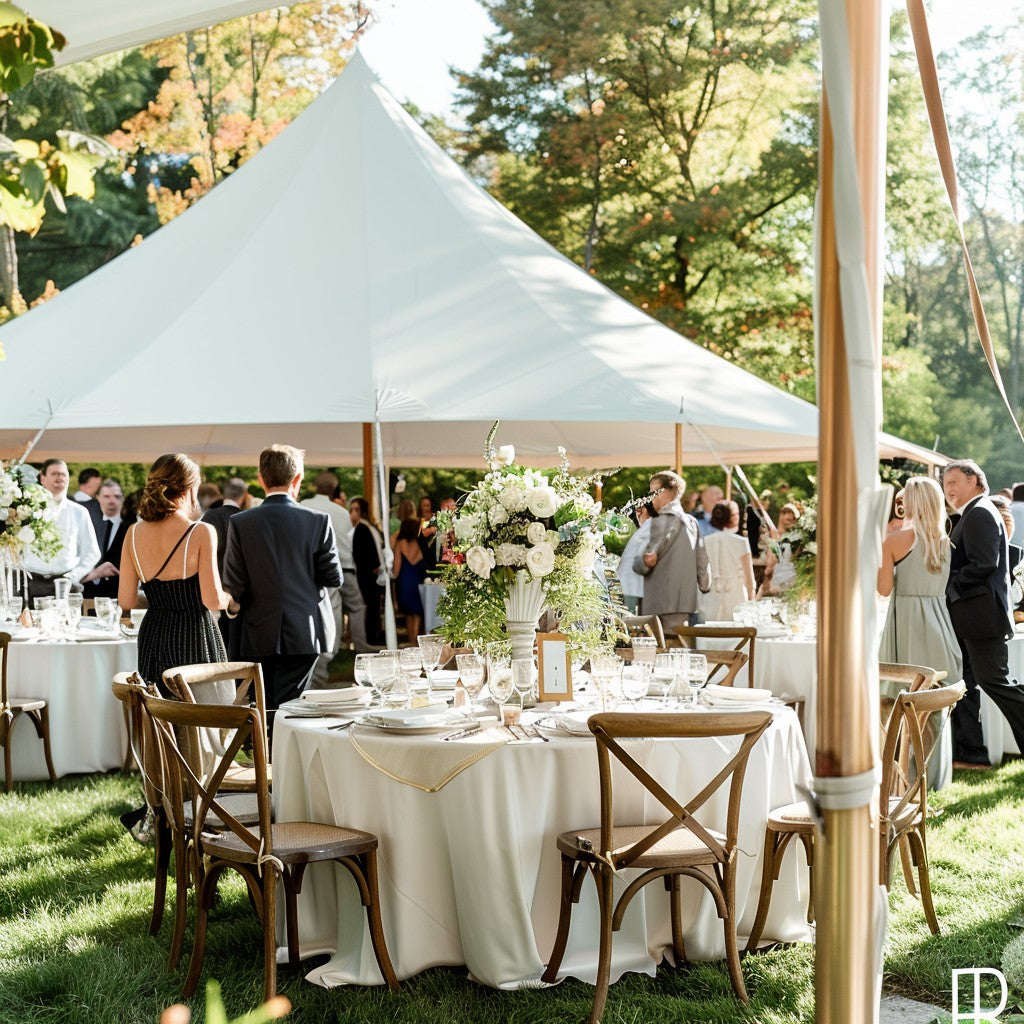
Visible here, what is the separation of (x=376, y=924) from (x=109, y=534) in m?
7.20

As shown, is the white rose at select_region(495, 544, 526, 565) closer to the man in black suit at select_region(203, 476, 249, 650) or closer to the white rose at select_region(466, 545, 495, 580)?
the white rose at select_region(466, 545, 495, 580)

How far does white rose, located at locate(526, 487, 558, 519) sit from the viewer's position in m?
4.43

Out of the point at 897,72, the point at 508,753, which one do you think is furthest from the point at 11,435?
the point at 897,72

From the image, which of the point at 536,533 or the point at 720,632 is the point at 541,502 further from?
the point at 720,632

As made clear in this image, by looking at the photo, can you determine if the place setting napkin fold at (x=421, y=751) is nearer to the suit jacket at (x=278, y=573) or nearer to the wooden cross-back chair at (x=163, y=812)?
the wooden cross-back chair at (x=163, y=812)

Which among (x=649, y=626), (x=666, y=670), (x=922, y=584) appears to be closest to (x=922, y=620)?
(x=922, y=584)

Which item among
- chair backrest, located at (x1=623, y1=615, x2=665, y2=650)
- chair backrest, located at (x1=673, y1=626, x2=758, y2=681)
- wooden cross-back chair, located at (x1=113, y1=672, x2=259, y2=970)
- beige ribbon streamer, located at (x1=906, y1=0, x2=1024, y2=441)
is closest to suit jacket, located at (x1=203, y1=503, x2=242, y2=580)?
chair backrest, located at (x1=623, y1=615, x2=665, y2=650)

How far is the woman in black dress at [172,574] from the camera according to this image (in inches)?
208

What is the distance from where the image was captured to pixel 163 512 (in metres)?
5.27

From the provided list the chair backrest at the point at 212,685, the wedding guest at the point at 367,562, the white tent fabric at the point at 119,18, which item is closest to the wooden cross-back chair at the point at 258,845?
the chair backrest at the point at 212,685

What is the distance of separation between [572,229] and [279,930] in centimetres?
1653

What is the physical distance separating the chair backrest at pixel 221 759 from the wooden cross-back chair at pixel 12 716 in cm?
288

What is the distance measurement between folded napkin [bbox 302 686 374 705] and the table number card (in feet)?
2.10

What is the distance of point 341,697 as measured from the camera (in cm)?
457
